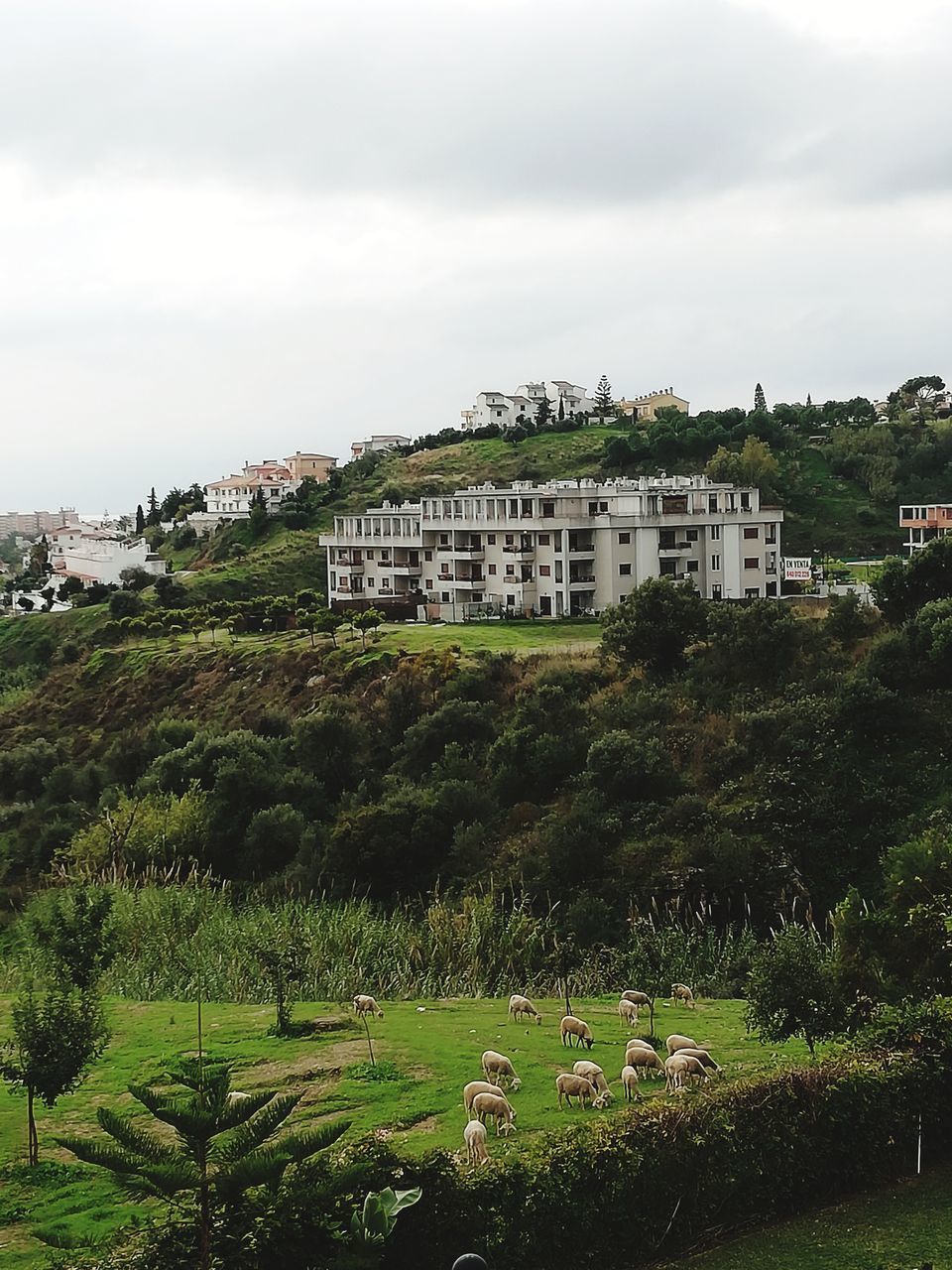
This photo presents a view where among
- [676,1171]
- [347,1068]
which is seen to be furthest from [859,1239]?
[347,1068]

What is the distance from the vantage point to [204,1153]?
9219mm

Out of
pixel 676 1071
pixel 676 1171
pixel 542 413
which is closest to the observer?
pixel 676 1171

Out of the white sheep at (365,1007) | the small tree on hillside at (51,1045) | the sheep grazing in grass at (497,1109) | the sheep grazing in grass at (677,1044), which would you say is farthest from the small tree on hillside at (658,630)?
the small tree on hillside at (51,1045)

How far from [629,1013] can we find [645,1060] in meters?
3.18

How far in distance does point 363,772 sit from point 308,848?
221 inches

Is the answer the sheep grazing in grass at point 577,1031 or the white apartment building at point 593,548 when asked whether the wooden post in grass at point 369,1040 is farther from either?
the white apartment building at point 593,548

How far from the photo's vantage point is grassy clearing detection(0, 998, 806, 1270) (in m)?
12.5

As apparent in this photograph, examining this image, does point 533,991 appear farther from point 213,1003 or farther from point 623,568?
point 623,568

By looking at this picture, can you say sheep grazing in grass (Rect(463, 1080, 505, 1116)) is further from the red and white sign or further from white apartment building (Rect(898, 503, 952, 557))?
white apartment building (Rect(898, 503, 952, 557))

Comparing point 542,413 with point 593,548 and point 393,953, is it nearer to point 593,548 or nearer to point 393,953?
point 593,548

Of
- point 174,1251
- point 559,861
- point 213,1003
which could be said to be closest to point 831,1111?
point 174,1251

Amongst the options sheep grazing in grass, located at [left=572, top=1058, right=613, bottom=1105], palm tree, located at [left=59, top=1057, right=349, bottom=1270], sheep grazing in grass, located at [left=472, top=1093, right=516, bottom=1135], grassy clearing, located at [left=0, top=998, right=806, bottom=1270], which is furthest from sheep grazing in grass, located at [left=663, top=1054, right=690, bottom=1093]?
palm tree, located at [left=59, top=1057, right=349, bottom=1270]

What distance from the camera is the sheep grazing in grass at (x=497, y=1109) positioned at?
13172mm

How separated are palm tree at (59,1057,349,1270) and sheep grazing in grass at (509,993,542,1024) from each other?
357 inches
